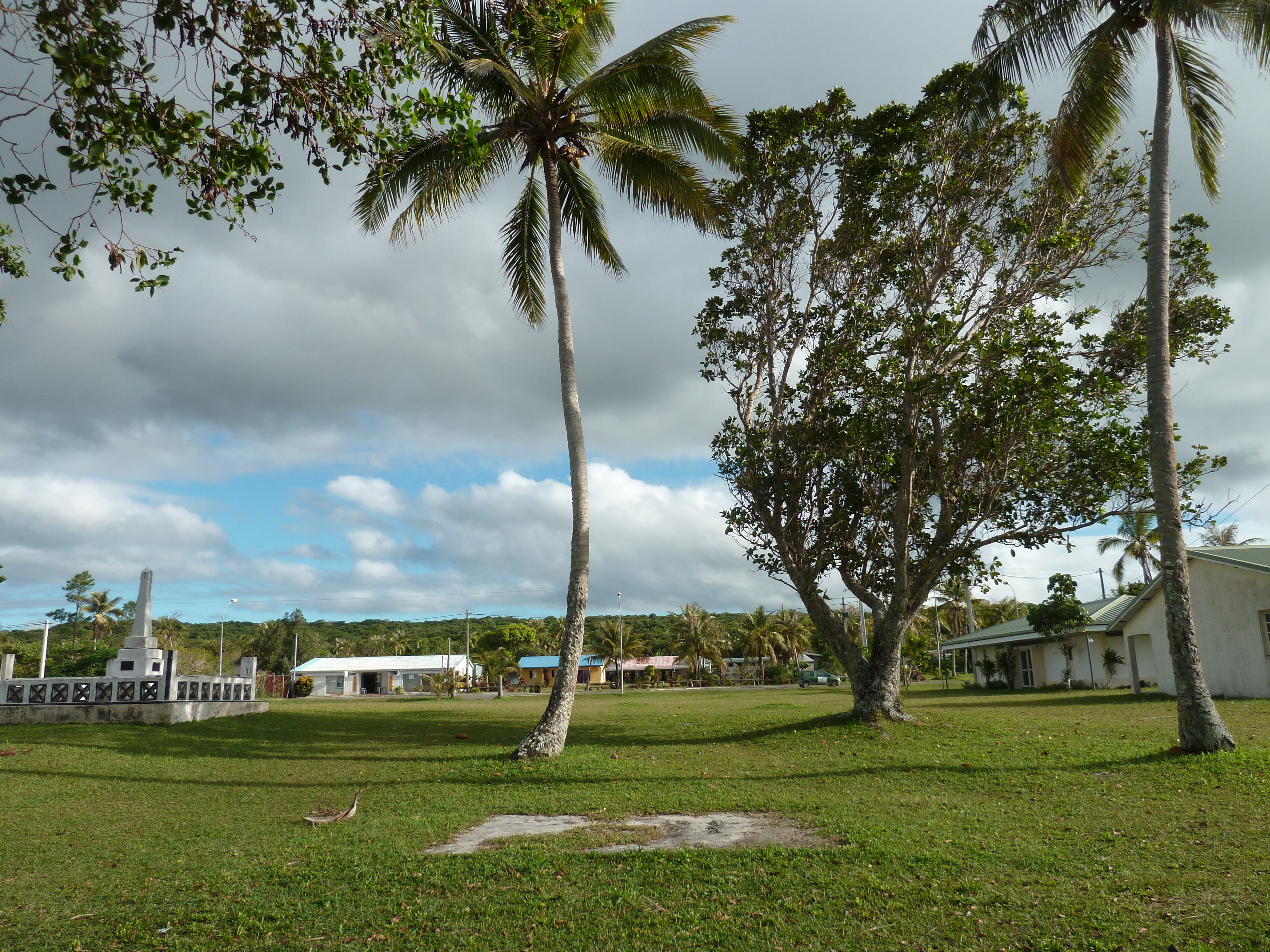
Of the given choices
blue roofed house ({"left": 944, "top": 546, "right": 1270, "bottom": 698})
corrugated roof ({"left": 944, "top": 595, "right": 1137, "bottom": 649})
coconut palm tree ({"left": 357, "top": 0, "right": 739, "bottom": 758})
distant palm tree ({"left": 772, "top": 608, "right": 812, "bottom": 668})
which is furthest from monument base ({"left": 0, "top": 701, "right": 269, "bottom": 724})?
distant palm tree ({"left": 772, "top": 608, "right": 812, "bottom": 668})

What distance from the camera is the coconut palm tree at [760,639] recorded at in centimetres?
7138

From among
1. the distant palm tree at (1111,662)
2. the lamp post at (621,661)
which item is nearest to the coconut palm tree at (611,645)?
the lamp post at (621,661)

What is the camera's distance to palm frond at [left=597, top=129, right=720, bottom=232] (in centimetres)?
1617

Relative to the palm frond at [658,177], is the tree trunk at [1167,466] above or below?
below

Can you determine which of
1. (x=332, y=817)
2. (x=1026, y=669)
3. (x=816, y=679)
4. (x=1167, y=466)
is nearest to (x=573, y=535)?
(x=332, y=817)

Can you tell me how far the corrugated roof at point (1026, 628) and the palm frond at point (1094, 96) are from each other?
63.1ft

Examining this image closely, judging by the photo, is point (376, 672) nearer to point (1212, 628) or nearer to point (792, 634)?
point (792, 634)

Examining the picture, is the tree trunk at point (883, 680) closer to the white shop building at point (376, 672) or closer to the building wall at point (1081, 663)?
the building wall at point (1081, 663)

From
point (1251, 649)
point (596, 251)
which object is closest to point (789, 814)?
point (596, 251)

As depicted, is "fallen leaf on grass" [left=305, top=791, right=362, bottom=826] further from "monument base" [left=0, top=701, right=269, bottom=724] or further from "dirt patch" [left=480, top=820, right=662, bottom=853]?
"monument base" [left=0, top=701, right=269, bottom=724]

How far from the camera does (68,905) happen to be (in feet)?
20.3

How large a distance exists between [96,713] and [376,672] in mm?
54449

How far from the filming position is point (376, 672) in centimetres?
7156

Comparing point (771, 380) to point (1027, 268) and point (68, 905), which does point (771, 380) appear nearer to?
point (1027, 268)
